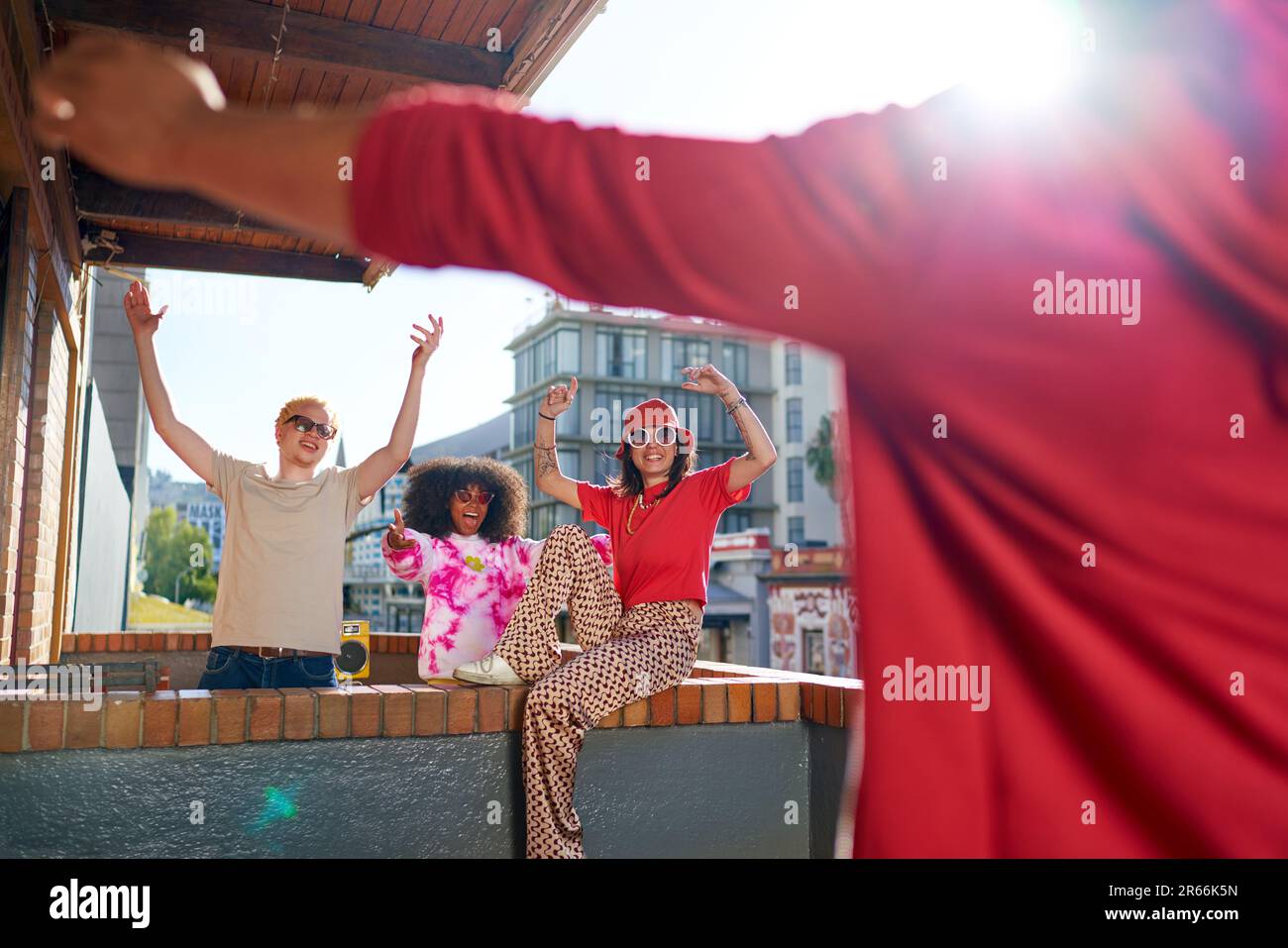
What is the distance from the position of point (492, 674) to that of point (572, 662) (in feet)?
0.96

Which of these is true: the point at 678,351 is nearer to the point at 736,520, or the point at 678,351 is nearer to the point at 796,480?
the point at 796,480

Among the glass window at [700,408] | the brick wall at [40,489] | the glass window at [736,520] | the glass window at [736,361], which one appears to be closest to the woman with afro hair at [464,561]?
the brick wall at [40,489]

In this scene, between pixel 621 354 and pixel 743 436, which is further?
pixel 621 354

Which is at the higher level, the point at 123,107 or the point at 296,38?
the point at 296,38

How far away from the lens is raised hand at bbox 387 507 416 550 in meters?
4.49

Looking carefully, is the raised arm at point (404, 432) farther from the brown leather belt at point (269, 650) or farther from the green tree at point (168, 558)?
the green tree at point (168, 558)

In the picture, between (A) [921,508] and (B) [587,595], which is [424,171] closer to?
(A) [921,508]

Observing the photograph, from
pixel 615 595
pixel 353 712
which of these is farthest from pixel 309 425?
pixel 353 712

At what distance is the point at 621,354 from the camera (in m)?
55.3

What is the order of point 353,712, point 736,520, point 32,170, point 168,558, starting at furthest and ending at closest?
point 736,520
point 168,558
point 32,170
point 353,712

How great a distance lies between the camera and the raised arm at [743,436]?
3.92 m

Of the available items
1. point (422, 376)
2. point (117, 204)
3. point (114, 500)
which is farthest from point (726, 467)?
point (114, 500)

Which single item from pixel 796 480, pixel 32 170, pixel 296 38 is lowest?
pixel 32 170
